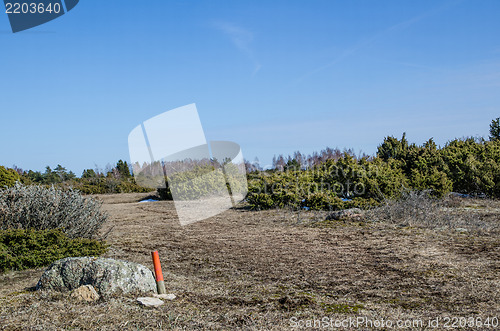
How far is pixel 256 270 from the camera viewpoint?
6602 millimetres

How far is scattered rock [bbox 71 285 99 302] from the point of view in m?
4.98

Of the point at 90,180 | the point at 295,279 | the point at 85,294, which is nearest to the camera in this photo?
the point at 85,294

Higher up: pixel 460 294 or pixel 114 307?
pixel 114 307

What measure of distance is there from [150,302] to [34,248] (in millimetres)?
3410

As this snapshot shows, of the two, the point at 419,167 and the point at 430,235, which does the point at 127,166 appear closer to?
the point at 419,167

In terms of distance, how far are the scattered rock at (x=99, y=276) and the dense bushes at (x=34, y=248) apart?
5.20 feet

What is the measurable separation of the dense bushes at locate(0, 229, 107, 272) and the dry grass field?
9.0 inches

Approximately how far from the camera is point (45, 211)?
7.94 metres

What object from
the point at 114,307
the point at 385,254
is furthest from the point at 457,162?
the point at 114,307

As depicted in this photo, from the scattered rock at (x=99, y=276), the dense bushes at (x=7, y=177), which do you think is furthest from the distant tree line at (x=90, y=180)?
the scattered rock at (x=99, y=276)

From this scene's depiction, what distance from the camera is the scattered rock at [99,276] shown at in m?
5.18

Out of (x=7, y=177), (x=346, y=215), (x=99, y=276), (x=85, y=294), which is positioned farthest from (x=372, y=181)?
(x=7, y=177)

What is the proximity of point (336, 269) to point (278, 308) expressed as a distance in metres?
2.04

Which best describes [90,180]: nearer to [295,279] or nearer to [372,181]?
[372,181]
